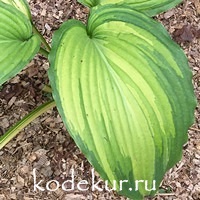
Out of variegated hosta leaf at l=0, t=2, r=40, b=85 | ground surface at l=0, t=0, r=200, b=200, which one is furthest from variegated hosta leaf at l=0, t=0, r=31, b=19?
ground surface at l=0, t=0, r=200, b=200

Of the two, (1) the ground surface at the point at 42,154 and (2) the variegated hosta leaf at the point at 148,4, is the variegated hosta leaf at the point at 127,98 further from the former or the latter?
(1) the ground surface at the point at 42,154

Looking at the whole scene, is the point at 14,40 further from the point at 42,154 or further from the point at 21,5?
the point at 42,154

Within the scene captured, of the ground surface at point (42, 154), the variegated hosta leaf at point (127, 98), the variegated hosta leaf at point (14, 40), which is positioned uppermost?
the variegated hosta leaf at point (14, 40)

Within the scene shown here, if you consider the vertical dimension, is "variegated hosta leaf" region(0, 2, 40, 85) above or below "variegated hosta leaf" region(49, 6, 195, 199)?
above

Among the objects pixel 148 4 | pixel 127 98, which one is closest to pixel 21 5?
pixel 148 4

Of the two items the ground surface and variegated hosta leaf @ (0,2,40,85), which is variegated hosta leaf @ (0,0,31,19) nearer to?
variegated hosta leaf @ (0,2,40,85)

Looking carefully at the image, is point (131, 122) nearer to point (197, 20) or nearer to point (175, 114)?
point (175, 114)

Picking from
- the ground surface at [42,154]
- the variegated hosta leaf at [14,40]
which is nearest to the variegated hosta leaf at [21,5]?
the variegated hosta leaf at [14,40]
